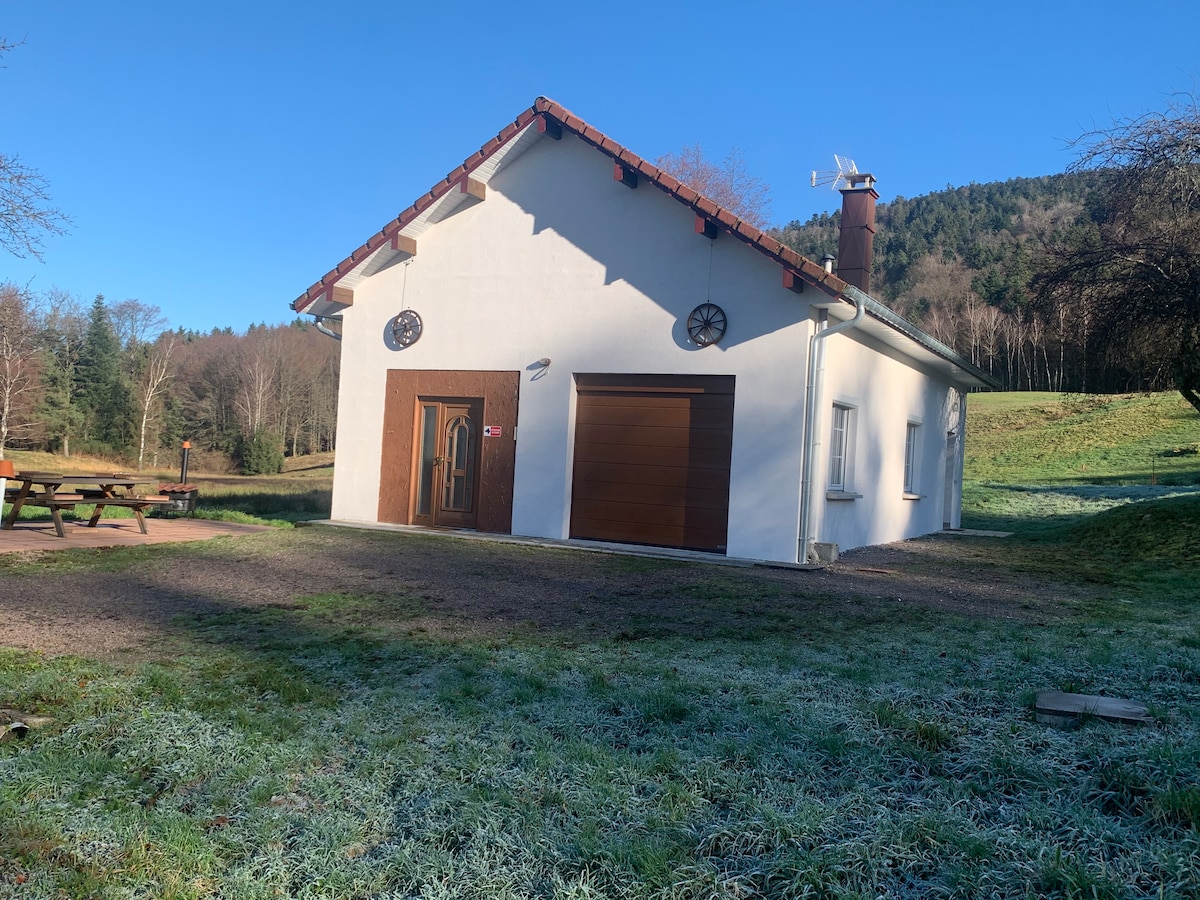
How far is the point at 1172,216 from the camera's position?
12773mm

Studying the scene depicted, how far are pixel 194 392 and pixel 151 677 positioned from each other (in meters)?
59.9

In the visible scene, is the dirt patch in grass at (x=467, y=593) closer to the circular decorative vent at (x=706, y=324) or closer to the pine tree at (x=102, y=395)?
the circular decorative vent at (x=706, y=324)

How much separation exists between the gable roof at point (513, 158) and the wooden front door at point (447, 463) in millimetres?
2291

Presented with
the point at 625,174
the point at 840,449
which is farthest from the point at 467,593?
the point at 840,449

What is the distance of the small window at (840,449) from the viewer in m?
12.0

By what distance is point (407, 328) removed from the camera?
1339 cm

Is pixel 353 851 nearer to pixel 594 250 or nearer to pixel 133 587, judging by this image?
pixel 133 587

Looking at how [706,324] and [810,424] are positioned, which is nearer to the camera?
[810,424]

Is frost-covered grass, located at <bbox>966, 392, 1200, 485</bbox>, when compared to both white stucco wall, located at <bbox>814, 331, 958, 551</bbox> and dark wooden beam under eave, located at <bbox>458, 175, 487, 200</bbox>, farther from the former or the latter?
dark wooden beam under eave, located at <bbox>458, 175, 487, 200</bbox>

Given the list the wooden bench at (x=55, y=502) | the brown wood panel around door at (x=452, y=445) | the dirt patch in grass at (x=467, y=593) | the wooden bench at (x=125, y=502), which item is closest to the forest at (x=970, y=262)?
the brown wood panel around door at (x=452, y=445)

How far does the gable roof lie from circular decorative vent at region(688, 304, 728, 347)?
942 millimetres

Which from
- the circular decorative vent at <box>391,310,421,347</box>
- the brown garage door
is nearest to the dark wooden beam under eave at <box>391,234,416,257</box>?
the circular decorative vent at <box>391,310,421,347</box>

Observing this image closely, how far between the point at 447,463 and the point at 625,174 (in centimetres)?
488

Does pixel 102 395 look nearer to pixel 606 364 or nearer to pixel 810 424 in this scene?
pixel 606 364
